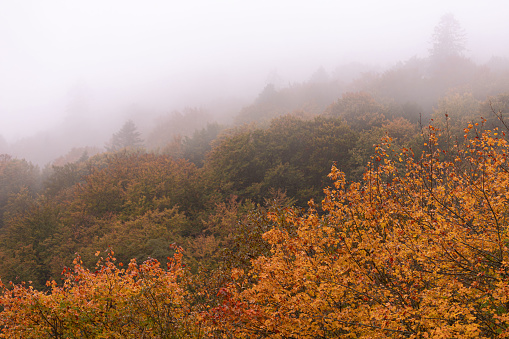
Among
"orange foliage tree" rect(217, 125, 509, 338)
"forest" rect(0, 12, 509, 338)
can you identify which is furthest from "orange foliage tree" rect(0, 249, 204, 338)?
"orange foliage tree" rect(217, 125, 509, 338)

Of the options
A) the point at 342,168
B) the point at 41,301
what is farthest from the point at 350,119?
the point at 41,301

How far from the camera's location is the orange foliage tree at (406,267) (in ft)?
20.8

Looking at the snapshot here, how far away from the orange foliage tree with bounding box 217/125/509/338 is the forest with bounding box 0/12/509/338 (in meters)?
0.08

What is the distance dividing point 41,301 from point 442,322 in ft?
34.2

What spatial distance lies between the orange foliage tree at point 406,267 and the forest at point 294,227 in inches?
3.0

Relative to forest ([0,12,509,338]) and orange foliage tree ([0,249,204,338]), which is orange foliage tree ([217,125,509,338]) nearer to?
forest ([0,12,509,338])

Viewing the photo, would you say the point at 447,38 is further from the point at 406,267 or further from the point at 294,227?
the point at 406,267

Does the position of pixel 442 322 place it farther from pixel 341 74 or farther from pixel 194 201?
pixel 341 74

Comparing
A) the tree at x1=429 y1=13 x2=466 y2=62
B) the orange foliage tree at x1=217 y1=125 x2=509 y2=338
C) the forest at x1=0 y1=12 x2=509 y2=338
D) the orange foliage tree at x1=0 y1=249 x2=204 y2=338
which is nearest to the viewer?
the orange foliage tree at x1=217 y1=125 x2=509 y2=338

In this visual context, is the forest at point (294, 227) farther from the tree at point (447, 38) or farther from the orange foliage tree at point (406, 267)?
the tree at point (447, 38)

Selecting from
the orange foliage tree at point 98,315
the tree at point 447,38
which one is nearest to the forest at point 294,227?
the orange foliage tree at point 98,315

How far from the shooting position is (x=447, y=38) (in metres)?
69.7

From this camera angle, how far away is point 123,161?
130 ft

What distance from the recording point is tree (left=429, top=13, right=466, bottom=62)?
6862cm
